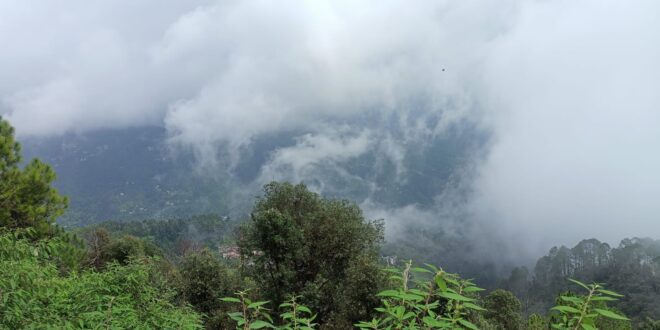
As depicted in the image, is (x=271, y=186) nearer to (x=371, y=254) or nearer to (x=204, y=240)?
(x=371, y=254)

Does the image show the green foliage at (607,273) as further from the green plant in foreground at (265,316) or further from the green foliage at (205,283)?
the green plant in foreground at (265,316)

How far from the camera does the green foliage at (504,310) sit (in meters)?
37.7

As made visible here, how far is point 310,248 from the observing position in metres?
24.3

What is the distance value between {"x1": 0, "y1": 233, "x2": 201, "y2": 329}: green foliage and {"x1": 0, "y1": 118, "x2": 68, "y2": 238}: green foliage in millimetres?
15619

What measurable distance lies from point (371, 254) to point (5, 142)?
22.6 meters

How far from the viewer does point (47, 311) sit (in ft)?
21.5

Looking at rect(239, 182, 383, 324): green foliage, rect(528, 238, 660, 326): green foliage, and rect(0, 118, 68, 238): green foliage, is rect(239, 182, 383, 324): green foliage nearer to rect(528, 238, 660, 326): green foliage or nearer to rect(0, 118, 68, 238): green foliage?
rect(0, 118, 68, 238): green foliage

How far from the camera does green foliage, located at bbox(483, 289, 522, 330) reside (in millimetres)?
37656

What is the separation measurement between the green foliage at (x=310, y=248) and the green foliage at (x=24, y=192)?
1195 centimetres

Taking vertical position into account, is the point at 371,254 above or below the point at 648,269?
below

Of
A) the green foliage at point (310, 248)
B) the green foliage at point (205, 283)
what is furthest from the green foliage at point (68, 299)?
the green foliage at point (205, 283)

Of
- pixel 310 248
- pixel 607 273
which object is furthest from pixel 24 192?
pixel 607 273

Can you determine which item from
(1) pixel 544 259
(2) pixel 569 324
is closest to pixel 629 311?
(1) pixel 544 259

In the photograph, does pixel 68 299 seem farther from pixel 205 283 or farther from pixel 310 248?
pixel 205 283
